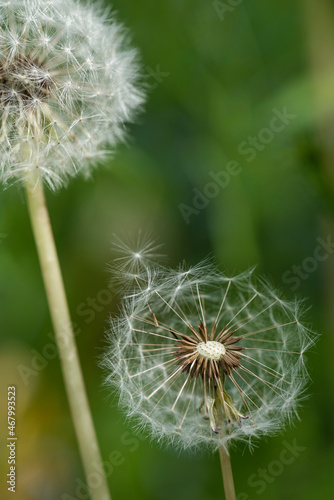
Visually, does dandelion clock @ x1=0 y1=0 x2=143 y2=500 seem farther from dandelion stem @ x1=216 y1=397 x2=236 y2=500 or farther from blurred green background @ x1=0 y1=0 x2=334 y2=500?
dandelion stem @ x1=216 y1=397 x2=236 y2=500

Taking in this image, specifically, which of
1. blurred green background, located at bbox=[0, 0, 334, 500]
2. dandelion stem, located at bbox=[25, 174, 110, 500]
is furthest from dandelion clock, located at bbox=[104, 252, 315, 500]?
blurred green background, located at bbox=[0, 0, 334, 500]

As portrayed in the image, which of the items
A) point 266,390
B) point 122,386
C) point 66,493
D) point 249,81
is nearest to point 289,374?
point 266,390

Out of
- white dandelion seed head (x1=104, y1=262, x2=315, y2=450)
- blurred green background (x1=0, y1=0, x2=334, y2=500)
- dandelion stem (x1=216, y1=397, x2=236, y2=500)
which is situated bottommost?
dandelion stem (x1=216, y1=397, x2=236, y2=500)

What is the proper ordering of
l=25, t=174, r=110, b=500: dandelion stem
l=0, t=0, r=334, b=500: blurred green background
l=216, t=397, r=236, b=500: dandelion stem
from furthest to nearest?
l=0, t=0, r=334, b=500: blurred green background, l=25, t=174, r=110, b=500: dandelion stem, l=216, t=397, r=236, b=500: dandelion stem

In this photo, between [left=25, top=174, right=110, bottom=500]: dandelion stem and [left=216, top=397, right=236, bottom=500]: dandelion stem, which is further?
[left=25, top=174, right=110, bottom=500]: dandelion stem

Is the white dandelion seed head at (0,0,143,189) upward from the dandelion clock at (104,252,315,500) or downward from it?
upward

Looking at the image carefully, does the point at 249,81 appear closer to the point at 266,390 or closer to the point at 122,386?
the point at 266,390

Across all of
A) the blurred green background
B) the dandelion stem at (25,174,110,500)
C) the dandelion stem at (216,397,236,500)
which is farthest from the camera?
the blurred green background
